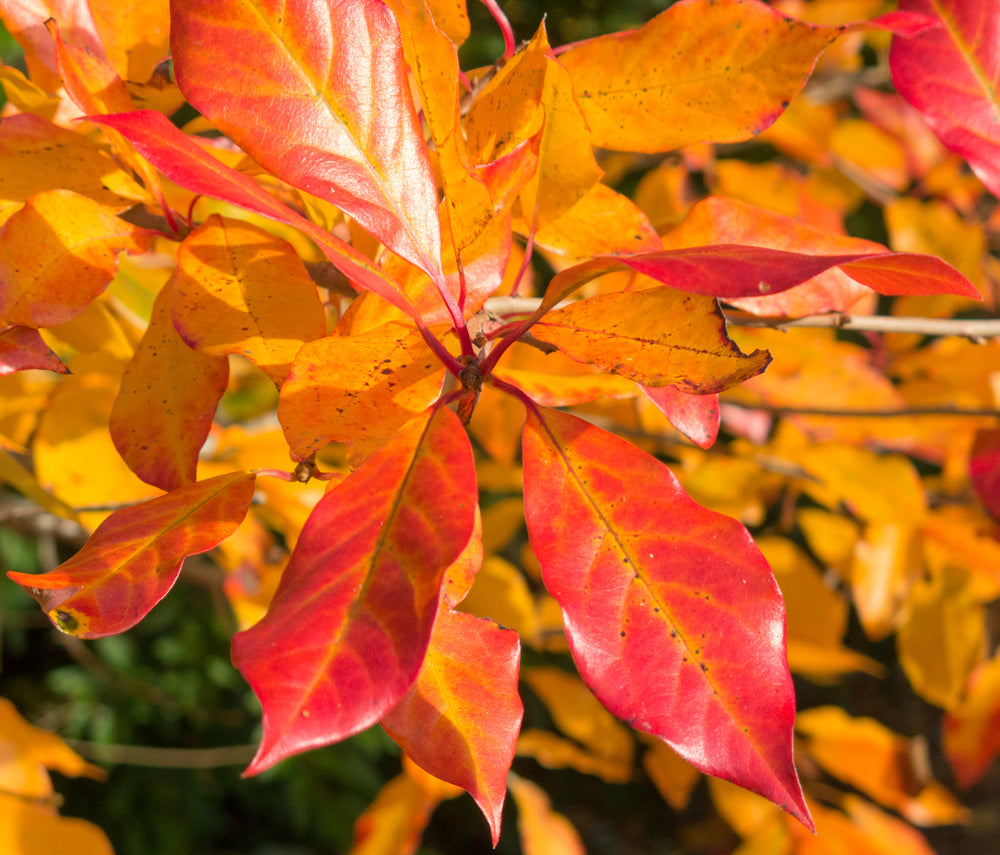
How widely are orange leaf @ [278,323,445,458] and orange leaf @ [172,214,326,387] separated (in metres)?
0.05

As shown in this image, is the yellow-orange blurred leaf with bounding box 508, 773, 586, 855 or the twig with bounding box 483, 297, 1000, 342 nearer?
the twig with bounding box 483, 297, 1000, 342

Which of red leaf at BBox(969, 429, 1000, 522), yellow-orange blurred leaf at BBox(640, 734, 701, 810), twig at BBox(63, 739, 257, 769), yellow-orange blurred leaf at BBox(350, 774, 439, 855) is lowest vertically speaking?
twig at BBox(63, 739, 257, 769)

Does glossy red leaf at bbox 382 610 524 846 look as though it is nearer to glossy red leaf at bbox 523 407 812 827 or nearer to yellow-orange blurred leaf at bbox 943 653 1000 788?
glossy red leaf at bbox 523 407 812 827

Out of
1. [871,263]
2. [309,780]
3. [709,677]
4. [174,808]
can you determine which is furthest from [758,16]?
[174,808]

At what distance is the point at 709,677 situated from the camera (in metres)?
0.36

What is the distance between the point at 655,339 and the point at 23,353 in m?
0.31

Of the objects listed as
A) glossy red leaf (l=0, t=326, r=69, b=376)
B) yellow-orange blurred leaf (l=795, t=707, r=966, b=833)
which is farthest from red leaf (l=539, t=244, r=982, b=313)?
yellow-orange blurred leaf (l=795, t=707, r=966, b=833)

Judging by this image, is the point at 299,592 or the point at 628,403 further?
the point at 628,403

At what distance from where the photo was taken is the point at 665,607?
0.37m

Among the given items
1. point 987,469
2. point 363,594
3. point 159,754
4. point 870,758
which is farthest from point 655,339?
point 159,754

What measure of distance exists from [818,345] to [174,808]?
1.93 m

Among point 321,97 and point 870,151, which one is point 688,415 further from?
point 870,151

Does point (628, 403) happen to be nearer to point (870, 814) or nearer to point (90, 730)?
point (870, 814)

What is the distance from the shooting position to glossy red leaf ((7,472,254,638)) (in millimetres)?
343
